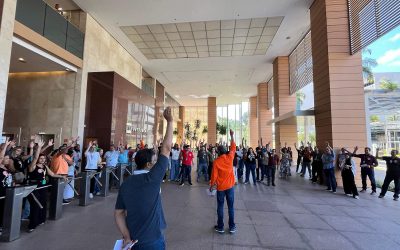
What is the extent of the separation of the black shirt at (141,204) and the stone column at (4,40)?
677 centimetres

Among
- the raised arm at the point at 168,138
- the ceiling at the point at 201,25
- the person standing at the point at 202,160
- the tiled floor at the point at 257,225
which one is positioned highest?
the ceiling at the point at 201,25

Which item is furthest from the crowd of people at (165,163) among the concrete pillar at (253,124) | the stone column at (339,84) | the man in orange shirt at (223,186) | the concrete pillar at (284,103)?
the concrete pillar at (253,124)

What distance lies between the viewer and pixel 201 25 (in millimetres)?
11914

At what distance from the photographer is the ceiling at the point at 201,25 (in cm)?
1009

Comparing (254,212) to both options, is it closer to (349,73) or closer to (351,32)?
(349,73)

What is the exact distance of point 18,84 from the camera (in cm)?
1100

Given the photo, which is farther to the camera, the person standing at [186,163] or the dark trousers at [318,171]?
the dark trousers at [318,171]

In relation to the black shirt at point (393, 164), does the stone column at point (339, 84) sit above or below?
above

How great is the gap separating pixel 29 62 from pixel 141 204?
10688 mm

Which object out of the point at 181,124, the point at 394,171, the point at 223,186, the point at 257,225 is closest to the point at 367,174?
the point at 394,171

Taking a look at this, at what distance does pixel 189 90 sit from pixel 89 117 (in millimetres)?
16472

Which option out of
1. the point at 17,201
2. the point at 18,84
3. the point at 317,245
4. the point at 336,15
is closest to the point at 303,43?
the point at 336,15

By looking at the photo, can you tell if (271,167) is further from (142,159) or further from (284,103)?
(142,159)

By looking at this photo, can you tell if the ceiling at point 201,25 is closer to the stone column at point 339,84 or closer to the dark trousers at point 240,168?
the stone column at point 339,84
